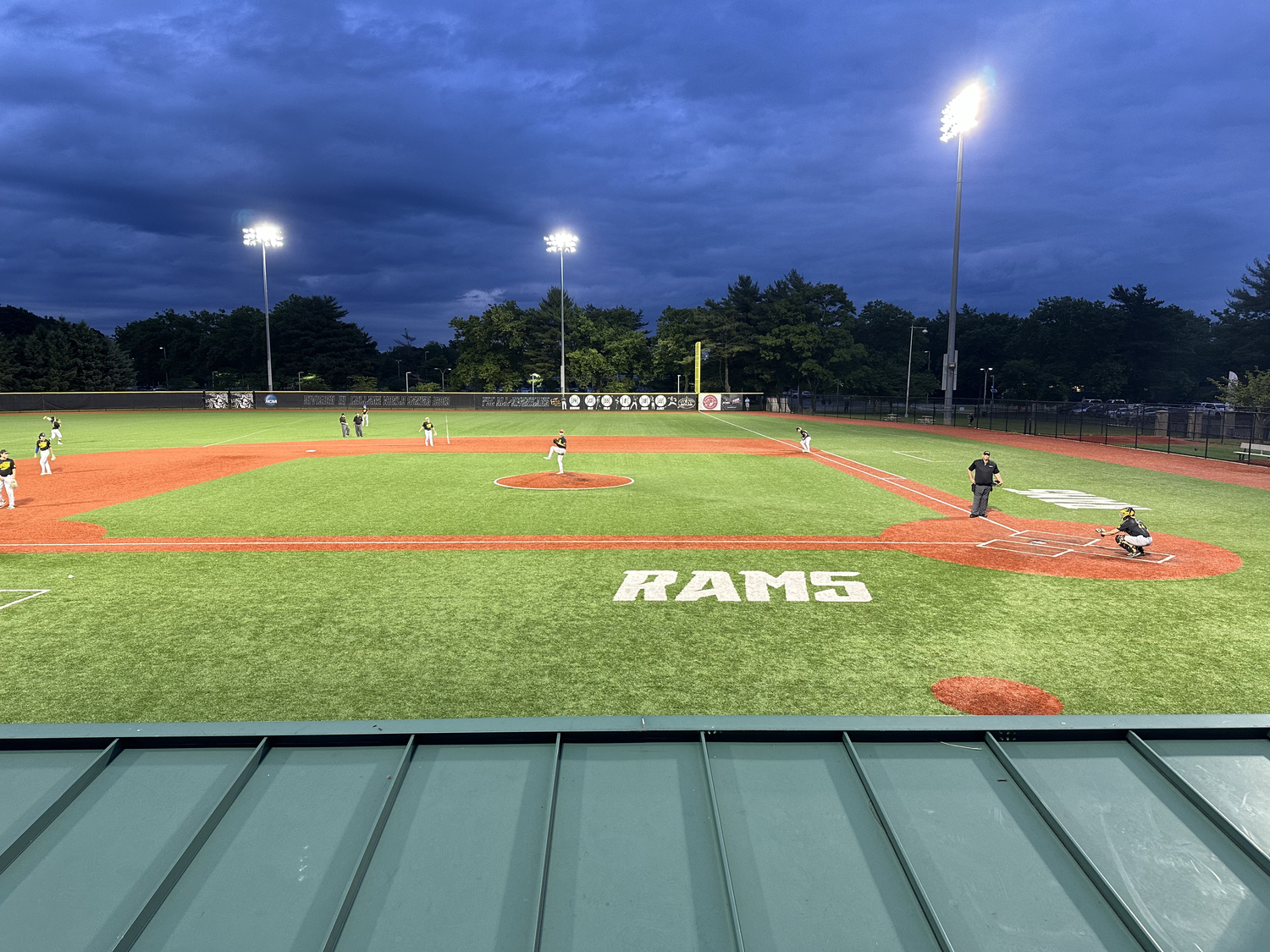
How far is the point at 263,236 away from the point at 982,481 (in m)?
77.7

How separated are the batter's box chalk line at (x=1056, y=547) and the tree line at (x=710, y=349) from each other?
72294 mm

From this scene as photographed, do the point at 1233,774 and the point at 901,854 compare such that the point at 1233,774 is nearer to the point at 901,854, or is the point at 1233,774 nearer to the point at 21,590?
the point at 901,854

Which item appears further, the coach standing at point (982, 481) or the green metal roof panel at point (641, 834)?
the coach standing at point (982, 481)

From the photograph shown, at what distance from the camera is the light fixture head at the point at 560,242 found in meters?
75.4

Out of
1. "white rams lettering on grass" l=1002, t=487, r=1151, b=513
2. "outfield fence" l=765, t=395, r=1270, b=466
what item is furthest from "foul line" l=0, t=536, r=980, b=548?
"outfield fence" l=765, t=395, r=1270, b=466

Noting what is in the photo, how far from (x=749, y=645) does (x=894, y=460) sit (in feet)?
82.6

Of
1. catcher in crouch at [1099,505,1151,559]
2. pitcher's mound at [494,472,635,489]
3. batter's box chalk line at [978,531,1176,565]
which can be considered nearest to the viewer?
catcher in crouch at [1099,505,1151,559]

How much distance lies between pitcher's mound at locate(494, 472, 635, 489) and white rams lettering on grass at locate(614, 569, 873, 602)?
10.8 meters

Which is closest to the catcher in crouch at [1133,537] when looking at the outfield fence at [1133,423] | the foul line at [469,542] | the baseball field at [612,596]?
the baseball field at [612,596]

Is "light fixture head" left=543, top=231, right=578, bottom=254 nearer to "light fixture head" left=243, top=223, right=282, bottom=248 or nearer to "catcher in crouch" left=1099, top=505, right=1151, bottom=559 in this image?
"light fixture head" left=243, top=223, right=282, bottom=248

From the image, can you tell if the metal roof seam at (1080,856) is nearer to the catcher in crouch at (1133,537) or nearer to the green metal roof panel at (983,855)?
the green metal roof panel at (983,855)

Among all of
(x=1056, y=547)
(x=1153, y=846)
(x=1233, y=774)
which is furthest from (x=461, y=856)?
(x=1056, y=547)

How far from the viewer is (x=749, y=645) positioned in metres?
9.59

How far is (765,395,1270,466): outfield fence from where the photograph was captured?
122 feet
